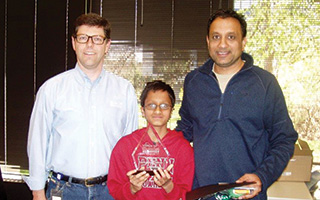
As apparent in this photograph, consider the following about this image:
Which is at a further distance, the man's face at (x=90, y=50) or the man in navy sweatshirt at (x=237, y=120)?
the man's face at (x=90, y=50)

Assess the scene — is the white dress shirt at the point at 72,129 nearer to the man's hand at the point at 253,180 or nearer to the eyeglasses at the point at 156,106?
the eyeglasses at the point at 156,106

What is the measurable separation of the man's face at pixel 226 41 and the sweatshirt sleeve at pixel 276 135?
0.26 m

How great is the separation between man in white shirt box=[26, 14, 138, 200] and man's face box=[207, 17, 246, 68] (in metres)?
0.67

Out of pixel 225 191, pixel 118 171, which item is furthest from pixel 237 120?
pixel 118 171

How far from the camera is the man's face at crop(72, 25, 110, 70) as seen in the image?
188 centimetres

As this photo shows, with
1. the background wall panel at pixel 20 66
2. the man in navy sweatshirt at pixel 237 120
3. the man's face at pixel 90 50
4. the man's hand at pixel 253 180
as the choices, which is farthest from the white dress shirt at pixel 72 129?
Result: the background wall panel at pixel 20 66

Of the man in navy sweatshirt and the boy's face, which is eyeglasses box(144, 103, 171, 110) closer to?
the boy's face

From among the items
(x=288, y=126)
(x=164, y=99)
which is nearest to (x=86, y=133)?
(x=164, y=99)

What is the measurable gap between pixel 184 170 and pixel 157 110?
37 centimetres

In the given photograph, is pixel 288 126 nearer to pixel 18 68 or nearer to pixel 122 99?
pixel 122 99

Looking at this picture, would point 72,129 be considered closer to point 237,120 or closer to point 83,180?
point 83,180

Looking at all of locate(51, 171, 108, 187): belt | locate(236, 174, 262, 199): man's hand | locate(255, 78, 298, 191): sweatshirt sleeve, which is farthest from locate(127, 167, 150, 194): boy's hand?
locate(255, 78, 298, 191): sweatshirt sleeve

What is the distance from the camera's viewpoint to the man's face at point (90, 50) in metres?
1.88

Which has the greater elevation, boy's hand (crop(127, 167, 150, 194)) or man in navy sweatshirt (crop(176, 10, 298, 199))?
man in navy sweatshirt (crop(176, 10, 298, 199))
